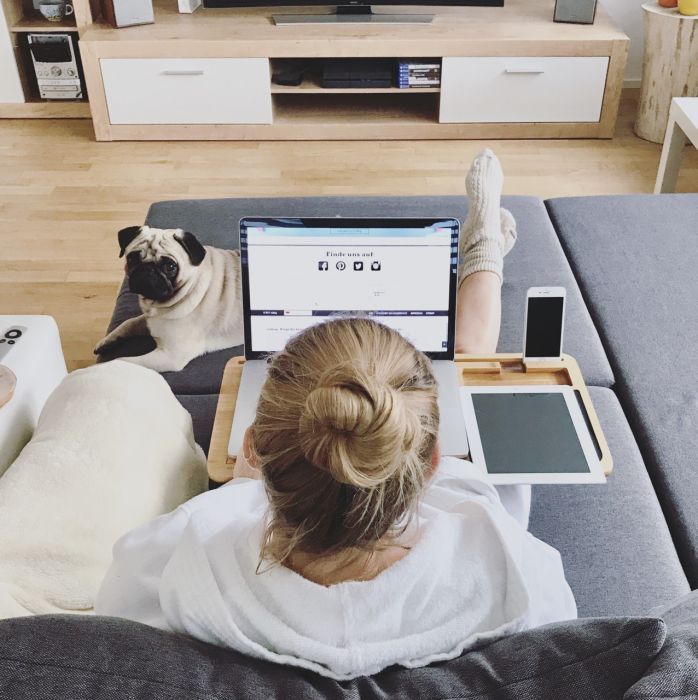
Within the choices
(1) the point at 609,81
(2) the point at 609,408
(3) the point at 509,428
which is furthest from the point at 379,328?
(1) the point at 609,81

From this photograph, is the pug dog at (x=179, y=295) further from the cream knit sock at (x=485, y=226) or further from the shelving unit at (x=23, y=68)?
the shelving unit at (x=23, y=68)

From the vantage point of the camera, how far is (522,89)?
→ 11.5 ft

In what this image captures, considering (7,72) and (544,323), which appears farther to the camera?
(7,72)

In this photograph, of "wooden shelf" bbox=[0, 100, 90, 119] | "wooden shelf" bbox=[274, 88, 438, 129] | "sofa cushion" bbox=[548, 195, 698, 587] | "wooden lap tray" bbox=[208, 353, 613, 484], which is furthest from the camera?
"wooden shelf" bbox=[0, 100, 90, 119]

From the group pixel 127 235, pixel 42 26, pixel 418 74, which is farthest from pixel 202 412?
pixel 42 26

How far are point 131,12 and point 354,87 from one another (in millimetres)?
976

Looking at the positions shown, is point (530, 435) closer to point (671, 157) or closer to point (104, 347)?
point (104, 347)

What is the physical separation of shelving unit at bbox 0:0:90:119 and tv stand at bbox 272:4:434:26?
33.9 inches

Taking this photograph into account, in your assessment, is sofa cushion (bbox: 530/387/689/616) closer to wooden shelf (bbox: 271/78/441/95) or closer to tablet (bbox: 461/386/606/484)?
tablet (bbox: 461/386/606/484)

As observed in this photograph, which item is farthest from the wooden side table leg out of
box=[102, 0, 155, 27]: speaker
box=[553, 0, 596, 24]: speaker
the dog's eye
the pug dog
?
box=[102, 0, 155, 27]: speaker

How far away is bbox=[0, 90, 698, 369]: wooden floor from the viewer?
Answer: 2.89 metres

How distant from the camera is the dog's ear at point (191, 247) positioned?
1822 mm

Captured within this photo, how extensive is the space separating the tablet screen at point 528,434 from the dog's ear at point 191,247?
76 centimetres

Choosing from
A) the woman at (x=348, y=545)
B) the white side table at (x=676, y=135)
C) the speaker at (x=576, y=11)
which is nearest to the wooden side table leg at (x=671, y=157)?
the white side table at (x=676, y=135)
